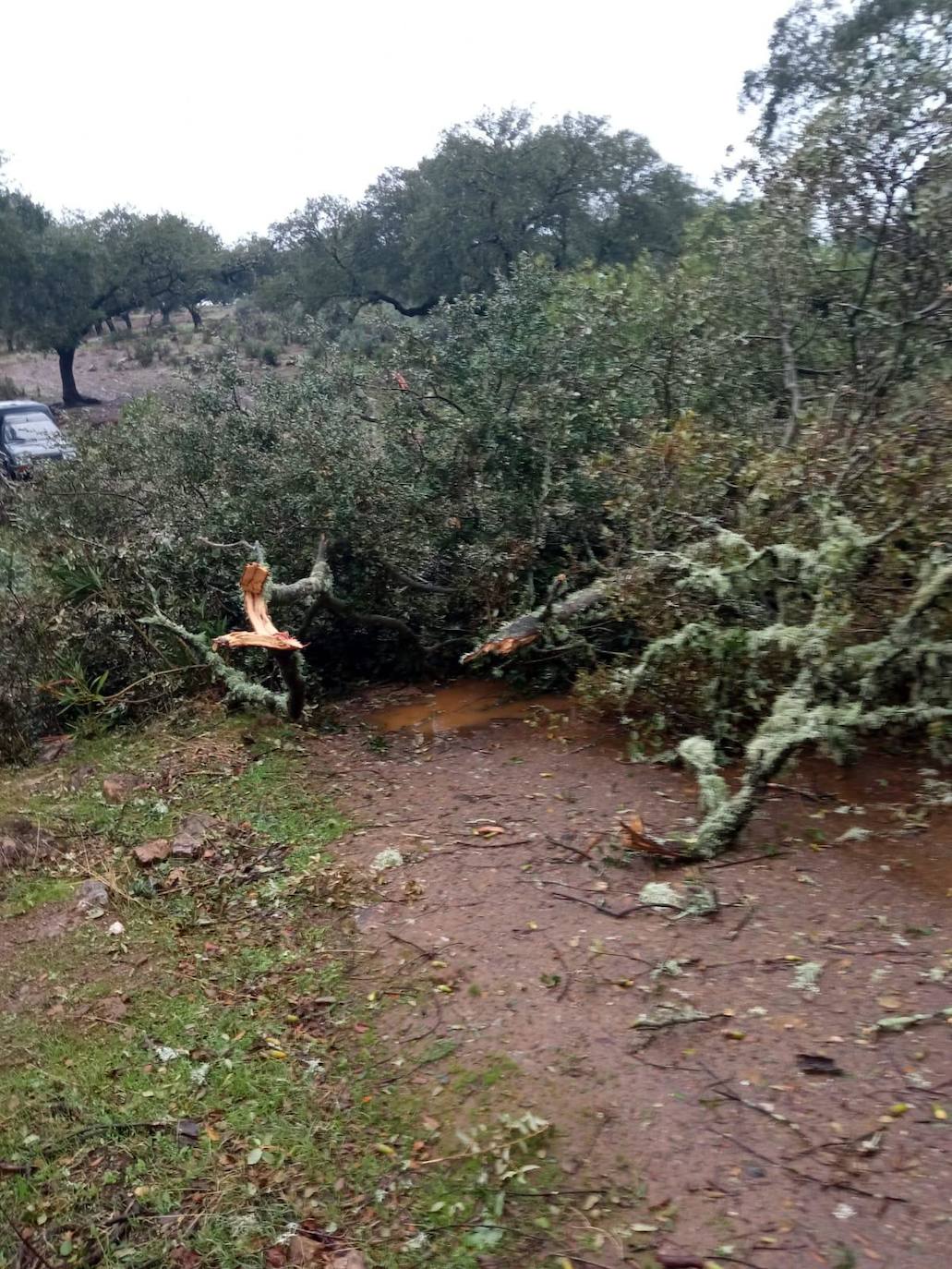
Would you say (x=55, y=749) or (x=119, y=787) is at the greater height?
(x=119, y=787)

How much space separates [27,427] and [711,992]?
1580cm

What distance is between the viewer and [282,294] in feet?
78.0

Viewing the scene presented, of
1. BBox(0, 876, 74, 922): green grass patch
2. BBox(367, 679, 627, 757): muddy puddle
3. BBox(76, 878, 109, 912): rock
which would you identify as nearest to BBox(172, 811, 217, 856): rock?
BBox(76, 878, 109, 912): rock

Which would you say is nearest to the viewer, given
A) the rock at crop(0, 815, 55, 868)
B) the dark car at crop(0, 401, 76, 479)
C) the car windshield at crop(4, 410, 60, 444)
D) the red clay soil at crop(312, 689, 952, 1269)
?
the red clay soil at crop(312, 689, 952, 1269)

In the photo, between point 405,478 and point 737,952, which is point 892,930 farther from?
point 405,478

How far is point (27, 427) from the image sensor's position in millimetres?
16250

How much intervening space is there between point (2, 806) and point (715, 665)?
4110 mm

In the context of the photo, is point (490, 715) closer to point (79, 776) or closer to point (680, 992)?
point (79, 776)

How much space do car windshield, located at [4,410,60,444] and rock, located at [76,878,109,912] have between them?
12.7 meters

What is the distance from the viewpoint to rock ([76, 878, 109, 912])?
457 cm

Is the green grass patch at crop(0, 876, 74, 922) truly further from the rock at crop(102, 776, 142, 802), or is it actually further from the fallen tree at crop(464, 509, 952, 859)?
the fallen tree at crop(464, 509, 952, 859)

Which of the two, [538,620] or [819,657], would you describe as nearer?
[819,657]

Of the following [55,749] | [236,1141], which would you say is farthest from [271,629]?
[236,1141]

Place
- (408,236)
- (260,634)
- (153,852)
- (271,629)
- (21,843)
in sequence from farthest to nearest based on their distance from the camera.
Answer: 1. (408,236)
2. (271,629)
3. (260,634)
4. (21,843)
5. (153,852)
